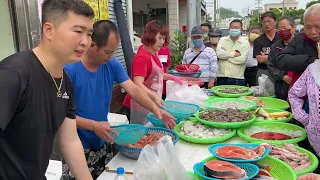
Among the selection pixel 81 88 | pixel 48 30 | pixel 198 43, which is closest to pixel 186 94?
pixel 81 88

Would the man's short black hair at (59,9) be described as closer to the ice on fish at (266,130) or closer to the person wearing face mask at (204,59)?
the ice on fish at (266,130)

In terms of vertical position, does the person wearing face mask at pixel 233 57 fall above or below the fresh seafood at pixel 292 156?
above

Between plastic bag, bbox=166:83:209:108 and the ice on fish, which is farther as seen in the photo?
plastic bag, bbox=166:83:209:108

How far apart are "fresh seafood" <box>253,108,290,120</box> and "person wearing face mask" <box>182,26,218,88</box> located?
164 centimetres

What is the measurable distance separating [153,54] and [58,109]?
6.32ft

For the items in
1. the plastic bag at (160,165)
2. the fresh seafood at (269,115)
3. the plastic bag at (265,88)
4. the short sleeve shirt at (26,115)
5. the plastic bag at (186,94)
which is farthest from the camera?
the plastic bag at (265,88)

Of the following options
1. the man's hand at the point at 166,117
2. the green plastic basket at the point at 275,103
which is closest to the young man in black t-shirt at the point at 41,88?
the man's hand at the point at 166,117

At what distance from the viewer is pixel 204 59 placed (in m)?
4.54

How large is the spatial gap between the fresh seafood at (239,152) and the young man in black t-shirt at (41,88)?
108cm

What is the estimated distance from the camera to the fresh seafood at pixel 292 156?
185 cm

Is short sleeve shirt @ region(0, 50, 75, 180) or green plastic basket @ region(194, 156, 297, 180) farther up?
short sleeve shirt @ region(0, 50, 75, 180)

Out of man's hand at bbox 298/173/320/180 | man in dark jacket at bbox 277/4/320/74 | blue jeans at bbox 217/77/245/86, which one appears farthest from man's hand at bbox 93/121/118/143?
blue jeans at bbox 217/77/245/86

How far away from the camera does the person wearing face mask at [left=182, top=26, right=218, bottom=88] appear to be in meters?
4.50

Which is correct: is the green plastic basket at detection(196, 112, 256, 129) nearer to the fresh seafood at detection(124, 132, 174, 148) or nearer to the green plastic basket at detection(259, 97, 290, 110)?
the fresh seafood at detection(124, 132, 174, 148)
